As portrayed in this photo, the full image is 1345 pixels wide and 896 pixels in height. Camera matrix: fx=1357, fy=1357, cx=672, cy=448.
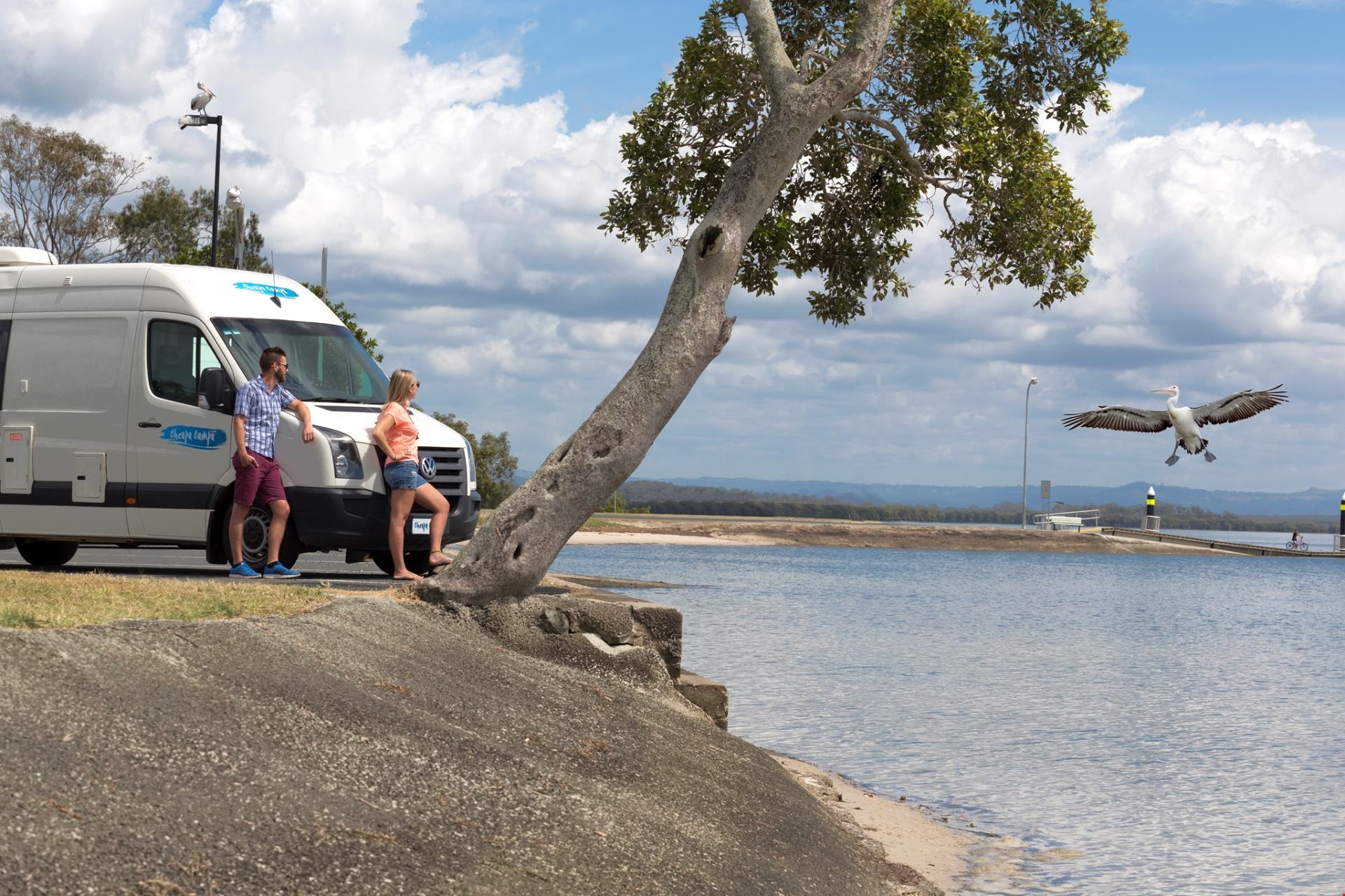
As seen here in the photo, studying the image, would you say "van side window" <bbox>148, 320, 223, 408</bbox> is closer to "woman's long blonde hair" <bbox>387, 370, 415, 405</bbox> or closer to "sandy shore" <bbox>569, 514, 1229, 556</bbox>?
"woman's long blonde hair" <bbox>387, 370, 415, 405</bbox>

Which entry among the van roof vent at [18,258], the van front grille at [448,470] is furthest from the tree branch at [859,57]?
the van roof vent at [18,258]

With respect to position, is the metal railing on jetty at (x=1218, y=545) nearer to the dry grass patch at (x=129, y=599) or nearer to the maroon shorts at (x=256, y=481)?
the maroon shorts at (x=256, y=481)

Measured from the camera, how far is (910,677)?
885 inches

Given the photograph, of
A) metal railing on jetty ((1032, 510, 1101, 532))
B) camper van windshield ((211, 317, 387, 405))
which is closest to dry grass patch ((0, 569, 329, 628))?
camper van windshield ((211, 317, 387, 405))

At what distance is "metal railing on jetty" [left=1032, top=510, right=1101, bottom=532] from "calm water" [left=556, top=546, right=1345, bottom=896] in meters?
37.9

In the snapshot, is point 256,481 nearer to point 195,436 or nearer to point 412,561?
point 195,436

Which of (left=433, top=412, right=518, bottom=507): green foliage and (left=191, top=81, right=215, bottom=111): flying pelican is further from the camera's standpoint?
(left=433, top=412, right=518, bottom=507): green foliage

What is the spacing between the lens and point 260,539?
1191 cm

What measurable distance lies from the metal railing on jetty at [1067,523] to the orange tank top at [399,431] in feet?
244

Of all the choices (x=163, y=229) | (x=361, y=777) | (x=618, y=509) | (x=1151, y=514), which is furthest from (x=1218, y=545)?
(x=361, y=777)

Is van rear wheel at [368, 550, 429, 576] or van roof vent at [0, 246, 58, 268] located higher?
van roof vent at [0, 246, 58, 268]

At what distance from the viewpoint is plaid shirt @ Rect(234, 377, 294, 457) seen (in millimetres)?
11320

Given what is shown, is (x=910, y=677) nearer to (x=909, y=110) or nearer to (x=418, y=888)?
(x=909, y=110)

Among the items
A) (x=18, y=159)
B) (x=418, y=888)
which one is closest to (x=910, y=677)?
(x=418, y=888)
